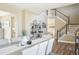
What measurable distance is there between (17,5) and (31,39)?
0.65 meters

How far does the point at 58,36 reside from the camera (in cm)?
196

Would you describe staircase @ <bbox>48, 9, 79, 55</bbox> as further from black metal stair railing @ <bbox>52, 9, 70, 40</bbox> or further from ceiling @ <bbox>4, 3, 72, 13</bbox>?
ceiling @ <bbox>4, 3, 72, 13</bbox>

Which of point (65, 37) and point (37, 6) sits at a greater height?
point (37, 6)

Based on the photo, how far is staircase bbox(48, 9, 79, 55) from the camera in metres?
1.94

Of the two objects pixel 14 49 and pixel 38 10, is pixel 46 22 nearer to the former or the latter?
pixel 38 10

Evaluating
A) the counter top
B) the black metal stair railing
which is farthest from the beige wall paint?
the counter top

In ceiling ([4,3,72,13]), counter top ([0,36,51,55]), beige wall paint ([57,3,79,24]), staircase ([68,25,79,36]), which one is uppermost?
ceiling ([4,3,72,13])

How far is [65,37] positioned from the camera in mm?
1977

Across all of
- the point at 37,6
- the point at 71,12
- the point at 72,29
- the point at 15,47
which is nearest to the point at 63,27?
the point at 72,29

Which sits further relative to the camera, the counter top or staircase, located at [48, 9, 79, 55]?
staircase, located at [48, 9, 79, 55]

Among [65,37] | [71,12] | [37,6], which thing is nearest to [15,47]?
[37,6]

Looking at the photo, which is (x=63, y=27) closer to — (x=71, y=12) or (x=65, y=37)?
(x=65, y=37)

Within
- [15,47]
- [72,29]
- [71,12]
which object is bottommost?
[15,47]

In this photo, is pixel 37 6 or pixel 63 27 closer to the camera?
pixel 37 6
